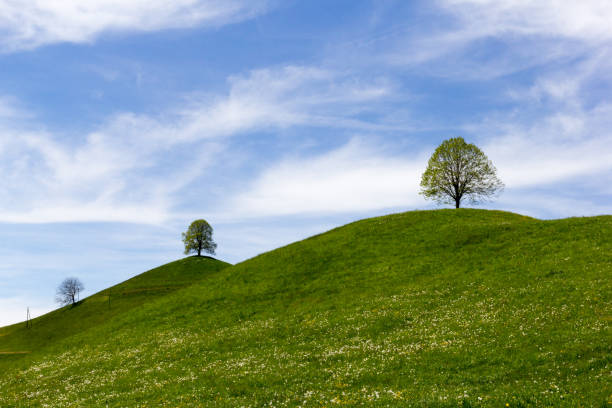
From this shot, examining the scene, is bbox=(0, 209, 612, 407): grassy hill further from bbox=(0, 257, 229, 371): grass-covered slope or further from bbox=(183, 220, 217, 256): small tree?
Result: bbox=(183, 220, 217, 256): small tree

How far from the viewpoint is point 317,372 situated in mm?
21266

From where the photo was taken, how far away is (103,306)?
322ft

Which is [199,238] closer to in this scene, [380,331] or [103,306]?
[103,306]

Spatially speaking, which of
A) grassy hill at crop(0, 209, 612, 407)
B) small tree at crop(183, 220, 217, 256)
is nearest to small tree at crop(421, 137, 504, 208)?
grassy hill at crop(0, 209, 612, 407)

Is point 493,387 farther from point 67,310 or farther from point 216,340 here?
point 67,310

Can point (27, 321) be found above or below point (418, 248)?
below

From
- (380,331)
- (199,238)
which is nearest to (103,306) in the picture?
(199,238)

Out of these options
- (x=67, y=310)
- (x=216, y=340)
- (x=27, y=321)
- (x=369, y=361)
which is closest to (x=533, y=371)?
(x=369, y=361)

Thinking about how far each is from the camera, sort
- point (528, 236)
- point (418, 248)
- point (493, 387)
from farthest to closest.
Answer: point (418, 248), point (528, 236), point (493, 387)

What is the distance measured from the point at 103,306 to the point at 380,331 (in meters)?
90.2

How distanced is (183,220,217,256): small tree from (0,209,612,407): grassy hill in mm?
77328

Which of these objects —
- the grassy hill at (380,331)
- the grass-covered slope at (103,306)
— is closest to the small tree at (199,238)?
the grass-covered slope at (103,306)

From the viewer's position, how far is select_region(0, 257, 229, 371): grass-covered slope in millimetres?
86875

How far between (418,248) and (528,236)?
1188 cm
